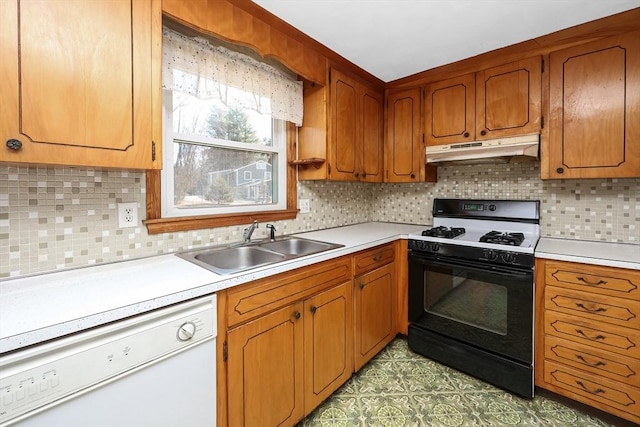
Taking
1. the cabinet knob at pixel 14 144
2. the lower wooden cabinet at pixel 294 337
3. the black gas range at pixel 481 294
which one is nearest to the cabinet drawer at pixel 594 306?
the black gas range at pixel 481 294

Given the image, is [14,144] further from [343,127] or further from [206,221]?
[343,127]

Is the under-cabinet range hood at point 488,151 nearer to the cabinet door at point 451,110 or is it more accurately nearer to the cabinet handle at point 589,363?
the cabinet door at point 451,110

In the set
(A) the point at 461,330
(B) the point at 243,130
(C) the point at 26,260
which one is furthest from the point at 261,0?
(A) the point at 461,330

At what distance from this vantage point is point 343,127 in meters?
2.27

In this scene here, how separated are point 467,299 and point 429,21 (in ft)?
5.82

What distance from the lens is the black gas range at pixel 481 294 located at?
1.76 meters

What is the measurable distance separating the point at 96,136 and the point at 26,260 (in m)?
0.60

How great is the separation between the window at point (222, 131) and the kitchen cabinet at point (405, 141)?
99 centimetres

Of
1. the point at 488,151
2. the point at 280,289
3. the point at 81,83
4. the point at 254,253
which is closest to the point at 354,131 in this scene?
the point at 488,151

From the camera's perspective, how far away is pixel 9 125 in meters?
0.90

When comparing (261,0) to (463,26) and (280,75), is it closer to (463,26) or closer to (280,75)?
(280,75)

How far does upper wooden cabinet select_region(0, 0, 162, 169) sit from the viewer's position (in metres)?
0.91

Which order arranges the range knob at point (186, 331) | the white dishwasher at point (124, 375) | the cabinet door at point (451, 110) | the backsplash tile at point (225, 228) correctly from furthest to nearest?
the cabinet door at point (451, 110) < the backsplash tile at point (225, 228) < the range knob at point (186, 331) < the white dishwasher at point (124, 375)

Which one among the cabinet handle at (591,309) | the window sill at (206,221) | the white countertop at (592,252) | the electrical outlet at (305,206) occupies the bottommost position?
the cabinet handle at (591,309)
